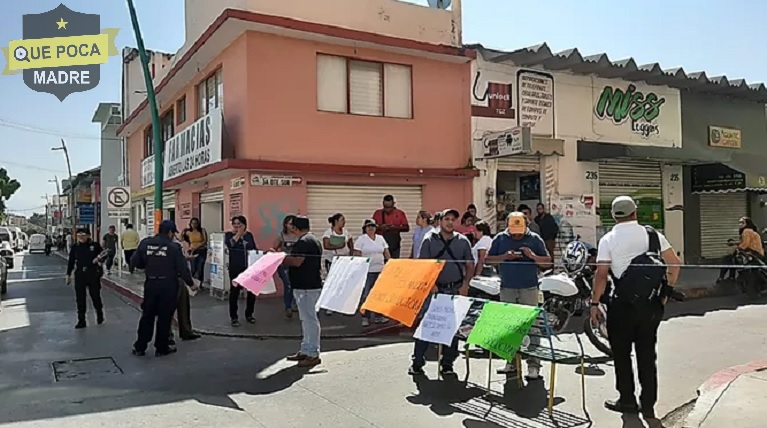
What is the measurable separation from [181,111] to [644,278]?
55.2ft

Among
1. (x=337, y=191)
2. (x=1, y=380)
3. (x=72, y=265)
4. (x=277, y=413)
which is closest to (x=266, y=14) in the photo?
(x=337, y=191)

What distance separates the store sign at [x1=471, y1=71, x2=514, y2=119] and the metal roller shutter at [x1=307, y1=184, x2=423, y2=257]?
248 cm

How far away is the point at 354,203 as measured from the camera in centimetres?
1493

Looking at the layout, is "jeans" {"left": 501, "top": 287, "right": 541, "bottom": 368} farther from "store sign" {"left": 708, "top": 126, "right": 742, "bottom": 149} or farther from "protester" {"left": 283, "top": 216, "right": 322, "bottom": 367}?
"store sign" {"left": 708, "top": 126, "right": 742, "bottom": 149}

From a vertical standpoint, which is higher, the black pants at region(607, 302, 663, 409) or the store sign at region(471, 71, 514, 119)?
the store sign at region(471, 71, 514, 119)

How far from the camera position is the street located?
5.85 meters

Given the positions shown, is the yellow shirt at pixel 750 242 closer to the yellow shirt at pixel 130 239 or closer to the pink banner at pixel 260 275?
the pink banner at pixel 260 275

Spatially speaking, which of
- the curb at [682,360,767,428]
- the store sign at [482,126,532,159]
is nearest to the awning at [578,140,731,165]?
the store sign at [482,126,532,159]

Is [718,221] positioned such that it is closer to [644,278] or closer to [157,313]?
[644,278]

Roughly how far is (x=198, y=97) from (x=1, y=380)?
1175 centimetres

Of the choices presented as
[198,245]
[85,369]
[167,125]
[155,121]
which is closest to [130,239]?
[167,125]

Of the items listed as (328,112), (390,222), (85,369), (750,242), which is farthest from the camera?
(750,242)

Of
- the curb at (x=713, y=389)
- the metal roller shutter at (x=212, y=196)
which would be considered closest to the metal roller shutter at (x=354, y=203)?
the metal roller shutter at (x=212, y=196)

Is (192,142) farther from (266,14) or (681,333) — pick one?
(681,333)
